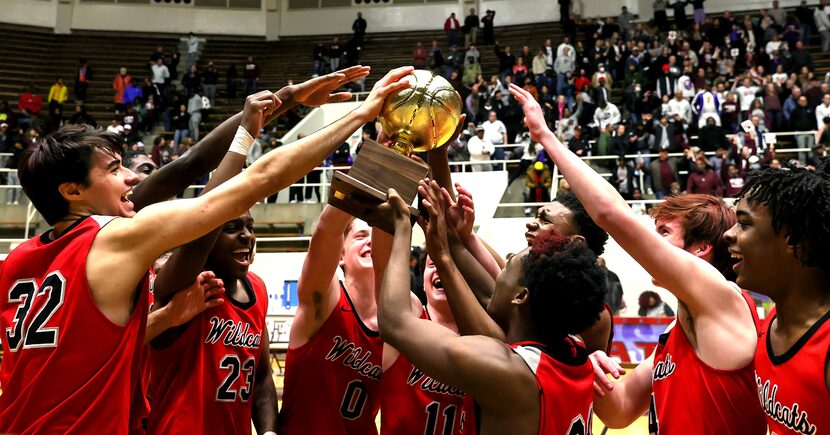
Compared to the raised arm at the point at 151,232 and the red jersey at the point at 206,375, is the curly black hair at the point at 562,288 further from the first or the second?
the red jersey at the point at 206,375

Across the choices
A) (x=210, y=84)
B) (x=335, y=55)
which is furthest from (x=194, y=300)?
(x=335, y=55)

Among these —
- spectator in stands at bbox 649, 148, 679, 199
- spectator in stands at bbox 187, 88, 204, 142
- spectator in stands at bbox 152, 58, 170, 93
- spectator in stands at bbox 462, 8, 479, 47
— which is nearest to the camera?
spectator in stands at bbox 649, 148, 679, 199

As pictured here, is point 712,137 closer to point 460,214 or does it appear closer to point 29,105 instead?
point 460,214

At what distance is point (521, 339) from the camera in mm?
2695

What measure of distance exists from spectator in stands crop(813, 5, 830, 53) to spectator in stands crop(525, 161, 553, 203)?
31.8 ft

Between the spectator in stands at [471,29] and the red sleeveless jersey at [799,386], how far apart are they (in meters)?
22.0

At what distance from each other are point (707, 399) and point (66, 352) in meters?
2.11

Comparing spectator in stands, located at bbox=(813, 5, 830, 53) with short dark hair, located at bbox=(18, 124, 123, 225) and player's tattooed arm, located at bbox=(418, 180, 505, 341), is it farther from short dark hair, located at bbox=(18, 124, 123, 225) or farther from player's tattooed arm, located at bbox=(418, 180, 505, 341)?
short dark hair, located at bbox=(18, 124, 123, 225)

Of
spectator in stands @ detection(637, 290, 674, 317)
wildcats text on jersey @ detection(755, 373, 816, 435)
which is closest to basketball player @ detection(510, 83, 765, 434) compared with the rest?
wildcats text on jersey @ detection(755, 373, 816, 435)

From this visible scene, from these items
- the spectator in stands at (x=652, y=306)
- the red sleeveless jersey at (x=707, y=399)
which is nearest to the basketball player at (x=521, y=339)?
the red sleeveless jersey at (x=707, y=399)

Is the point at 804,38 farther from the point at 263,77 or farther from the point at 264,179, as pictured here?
the point at 264,179

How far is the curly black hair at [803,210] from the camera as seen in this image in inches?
94.3

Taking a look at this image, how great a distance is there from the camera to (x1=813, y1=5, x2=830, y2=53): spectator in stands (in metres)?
19.3

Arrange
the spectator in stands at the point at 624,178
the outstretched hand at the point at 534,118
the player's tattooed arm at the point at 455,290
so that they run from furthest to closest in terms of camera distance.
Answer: the spectator in stands at the point at 624,178 < the outstretched hand at the point at 534,118 < the player's tattooed arm at the point at 455,290
